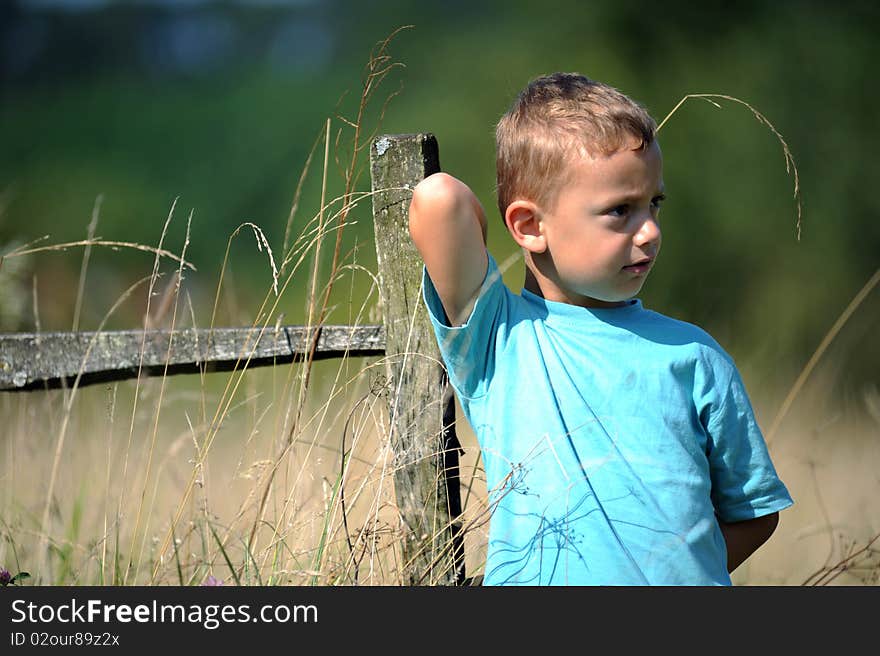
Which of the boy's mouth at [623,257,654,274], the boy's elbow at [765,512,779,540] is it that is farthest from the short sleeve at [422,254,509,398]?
the boy's elbow at [765,512,779,540]

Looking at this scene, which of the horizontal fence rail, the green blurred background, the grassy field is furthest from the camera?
the green blurred background

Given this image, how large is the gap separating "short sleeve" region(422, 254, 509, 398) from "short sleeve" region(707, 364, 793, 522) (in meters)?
0.47

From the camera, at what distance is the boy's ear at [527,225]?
79.3 inches

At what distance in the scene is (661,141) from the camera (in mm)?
8727

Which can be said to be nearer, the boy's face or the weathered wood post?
the boy's face

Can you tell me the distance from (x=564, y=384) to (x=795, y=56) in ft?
26.6

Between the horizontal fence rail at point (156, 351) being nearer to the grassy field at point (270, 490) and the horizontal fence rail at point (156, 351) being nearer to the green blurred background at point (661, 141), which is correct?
the grassy field at point (270, 490)

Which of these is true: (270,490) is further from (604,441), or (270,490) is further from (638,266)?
(638,266)

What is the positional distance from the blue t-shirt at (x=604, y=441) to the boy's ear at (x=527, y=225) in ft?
0.31

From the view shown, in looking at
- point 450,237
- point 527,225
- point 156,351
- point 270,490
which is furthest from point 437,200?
point 156,351

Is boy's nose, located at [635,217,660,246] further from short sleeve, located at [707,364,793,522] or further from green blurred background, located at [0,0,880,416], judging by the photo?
green blurred background, located at [0,0,880,416]

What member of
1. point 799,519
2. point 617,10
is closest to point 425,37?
point 617,10

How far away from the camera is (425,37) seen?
9.92 m

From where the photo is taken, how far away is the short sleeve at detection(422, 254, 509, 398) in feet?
6.55
